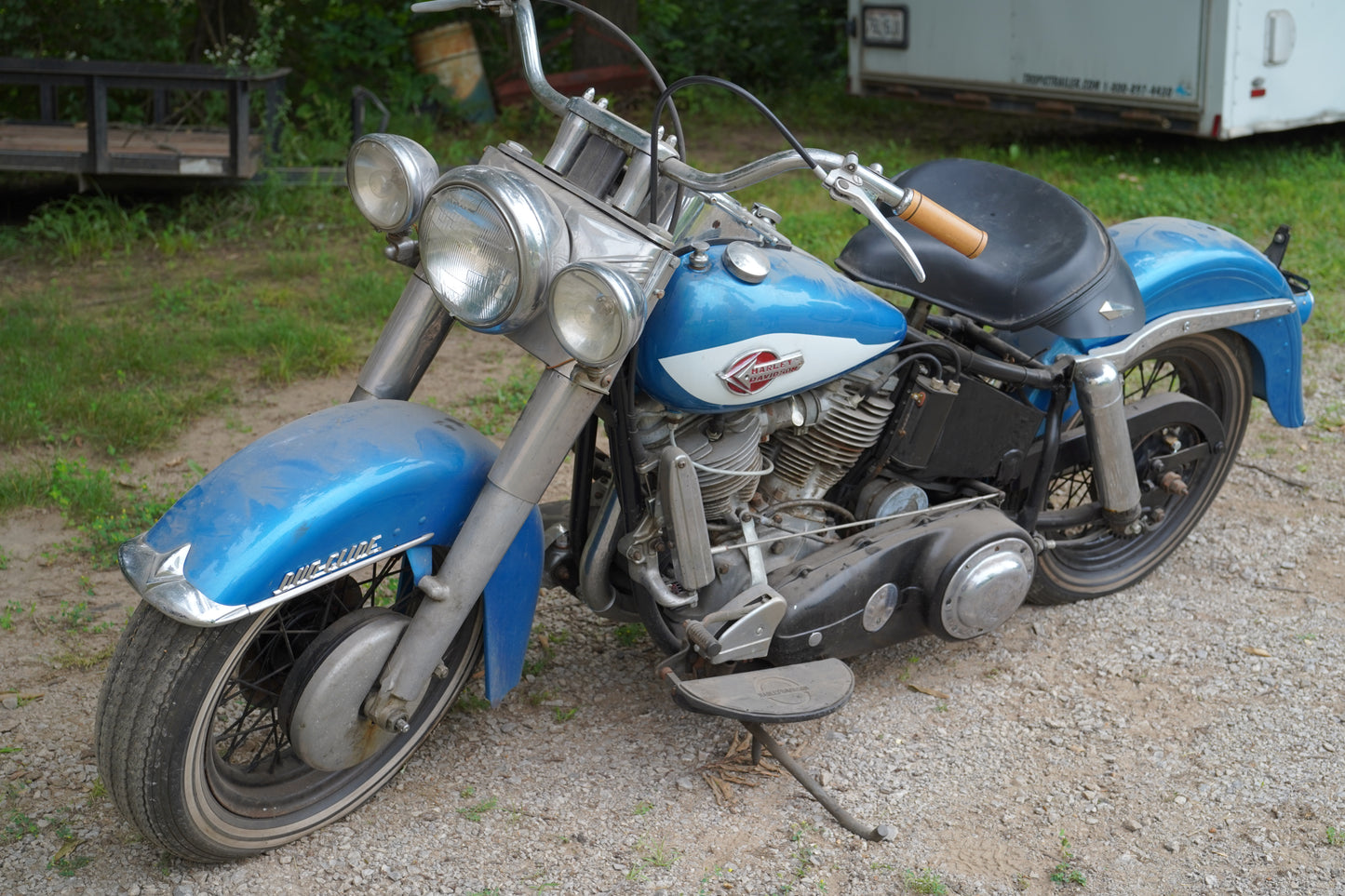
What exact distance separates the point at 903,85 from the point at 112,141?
514 cm

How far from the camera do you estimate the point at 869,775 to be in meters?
2.88

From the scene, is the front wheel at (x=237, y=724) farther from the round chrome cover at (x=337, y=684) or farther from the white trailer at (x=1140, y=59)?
the white trailer at (x=1140, y=59)

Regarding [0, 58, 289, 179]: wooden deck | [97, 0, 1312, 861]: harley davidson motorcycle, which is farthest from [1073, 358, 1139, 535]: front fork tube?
[0, 58, 289, 179]: wooden deck

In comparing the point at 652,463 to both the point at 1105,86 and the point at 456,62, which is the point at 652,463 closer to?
the point at 1105,86

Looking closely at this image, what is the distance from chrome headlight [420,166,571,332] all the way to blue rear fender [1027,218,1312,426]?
1557 mm

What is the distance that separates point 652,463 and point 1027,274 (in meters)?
1.08

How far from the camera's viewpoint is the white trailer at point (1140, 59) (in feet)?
22.7

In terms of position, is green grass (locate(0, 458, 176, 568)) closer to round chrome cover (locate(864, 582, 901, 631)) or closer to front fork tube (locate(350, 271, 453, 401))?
front fork tube (locate(350, 271, 453, 401))

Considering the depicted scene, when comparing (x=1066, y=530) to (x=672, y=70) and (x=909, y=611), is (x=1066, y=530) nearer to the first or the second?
(x=909, y=611)

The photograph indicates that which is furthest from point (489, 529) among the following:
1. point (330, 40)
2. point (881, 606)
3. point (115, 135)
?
point (330, 40)

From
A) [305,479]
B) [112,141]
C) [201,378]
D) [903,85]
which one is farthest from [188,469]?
[903,85]

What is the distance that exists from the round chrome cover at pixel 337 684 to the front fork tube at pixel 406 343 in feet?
1.62

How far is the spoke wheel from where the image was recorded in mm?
3539

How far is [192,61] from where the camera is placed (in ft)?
28.0
